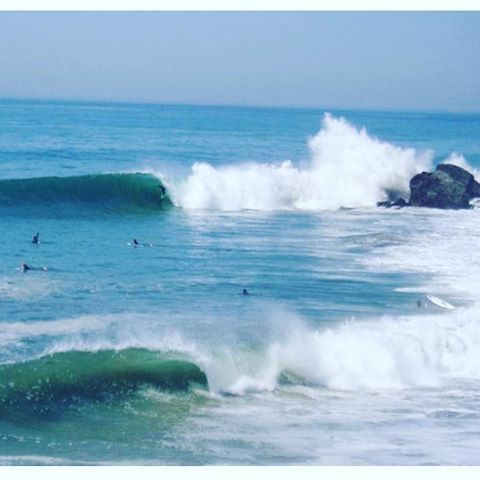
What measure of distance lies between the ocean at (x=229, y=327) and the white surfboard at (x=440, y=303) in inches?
5.0

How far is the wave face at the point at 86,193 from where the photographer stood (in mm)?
19094

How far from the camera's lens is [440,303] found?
1164 centimetres

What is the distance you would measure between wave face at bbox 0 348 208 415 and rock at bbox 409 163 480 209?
41.6 feet

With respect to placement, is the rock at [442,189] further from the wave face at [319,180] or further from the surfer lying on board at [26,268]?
the surfer lying on board at [26,268]

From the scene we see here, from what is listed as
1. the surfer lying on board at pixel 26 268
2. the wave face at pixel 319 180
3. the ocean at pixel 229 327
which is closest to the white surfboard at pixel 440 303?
the ocean at pixel 229 327

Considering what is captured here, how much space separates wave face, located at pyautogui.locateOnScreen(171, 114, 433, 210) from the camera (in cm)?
2172

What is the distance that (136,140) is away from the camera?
118ft

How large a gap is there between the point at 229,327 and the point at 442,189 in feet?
38.3

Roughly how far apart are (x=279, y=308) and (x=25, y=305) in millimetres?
2871

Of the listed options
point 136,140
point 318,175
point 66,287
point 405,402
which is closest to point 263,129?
point 136,140

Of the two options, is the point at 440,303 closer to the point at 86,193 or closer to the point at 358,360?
the point at 358,360

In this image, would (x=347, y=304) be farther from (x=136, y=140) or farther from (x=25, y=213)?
(x=136, y=140)

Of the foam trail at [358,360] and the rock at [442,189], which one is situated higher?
the rock at [442,189]

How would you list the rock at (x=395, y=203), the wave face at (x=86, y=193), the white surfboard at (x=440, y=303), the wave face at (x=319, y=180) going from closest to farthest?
the white surfboard at (x=440, y=303)
the wave face at (x=86, y=193)
the rock at (x=395, y=203)
the wave face at (x=319, y=180)
